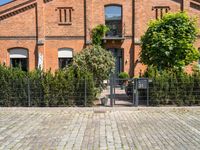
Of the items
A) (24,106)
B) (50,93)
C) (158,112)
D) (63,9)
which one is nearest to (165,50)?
(158,112)

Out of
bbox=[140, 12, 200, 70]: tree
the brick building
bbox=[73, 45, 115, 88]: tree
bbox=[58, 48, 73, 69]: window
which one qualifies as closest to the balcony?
the brick building

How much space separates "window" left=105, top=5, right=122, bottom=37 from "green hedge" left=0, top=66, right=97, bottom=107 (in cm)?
1259

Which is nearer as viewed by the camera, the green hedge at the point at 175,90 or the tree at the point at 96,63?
the green hedge at the point at 175,90

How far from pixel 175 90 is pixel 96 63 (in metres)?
4.34

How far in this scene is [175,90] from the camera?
1341 centimetres

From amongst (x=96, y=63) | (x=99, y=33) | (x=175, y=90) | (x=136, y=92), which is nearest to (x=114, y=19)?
(x=99, y=33)

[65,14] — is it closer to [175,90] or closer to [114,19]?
[114,19]

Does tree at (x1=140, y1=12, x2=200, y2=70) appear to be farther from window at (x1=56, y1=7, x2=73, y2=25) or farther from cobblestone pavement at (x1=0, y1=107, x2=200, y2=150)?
window at (x1=56, y1=7, x2=73, y2=25)

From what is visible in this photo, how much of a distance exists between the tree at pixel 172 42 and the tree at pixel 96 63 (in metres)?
2.37

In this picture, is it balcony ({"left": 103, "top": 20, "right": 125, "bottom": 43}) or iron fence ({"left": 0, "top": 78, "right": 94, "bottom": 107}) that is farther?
balcony ({"left": 103, "top": 20, "right": 125, "bottom": 43})

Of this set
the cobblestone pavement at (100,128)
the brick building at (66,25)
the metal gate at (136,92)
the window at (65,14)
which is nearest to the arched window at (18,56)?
the brick building at (66,25)

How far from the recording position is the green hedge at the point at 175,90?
526 inches

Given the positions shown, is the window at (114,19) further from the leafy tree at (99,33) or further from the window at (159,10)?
the window at (159,10)

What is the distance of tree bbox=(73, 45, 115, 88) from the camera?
50.0 feet
